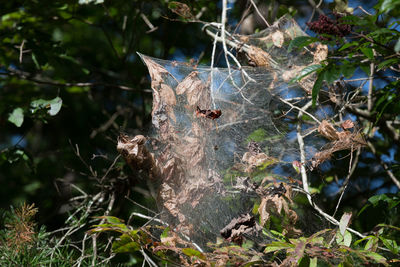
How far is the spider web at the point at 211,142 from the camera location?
179 centimetres

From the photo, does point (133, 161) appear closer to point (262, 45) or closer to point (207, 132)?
point (207, 132)

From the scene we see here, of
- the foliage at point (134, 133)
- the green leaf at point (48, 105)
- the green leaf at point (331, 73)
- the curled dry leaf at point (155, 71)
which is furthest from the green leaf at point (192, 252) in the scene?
the green leaf at point (48, 105)

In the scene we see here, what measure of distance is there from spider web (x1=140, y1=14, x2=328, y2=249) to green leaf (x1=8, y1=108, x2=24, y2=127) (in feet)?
3.60

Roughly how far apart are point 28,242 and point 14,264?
0.16 m

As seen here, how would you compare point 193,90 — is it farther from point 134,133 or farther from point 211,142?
point 134,133

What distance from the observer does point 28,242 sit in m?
1.88

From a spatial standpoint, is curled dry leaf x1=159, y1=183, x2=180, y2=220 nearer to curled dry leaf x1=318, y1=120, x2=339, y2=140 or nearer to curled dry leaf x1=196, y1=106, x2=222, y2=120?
curled dry leaf x1=196, y1=106, x2=222, y2=120

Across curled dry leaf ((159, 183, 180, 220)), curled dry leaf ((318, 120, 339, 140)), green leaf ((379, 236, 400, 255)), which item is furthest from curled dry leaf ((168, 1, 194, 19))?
green leaf ((379, 236, 400, 255))

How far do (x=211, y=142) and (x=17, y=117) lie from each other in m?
1.37

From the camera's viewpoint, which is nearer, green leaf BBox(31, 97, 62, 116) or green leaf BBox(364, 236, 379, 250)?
green leaf BBox(364, 236, 379, 250)

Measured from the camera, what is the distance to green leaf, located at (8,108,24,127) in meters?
2.59

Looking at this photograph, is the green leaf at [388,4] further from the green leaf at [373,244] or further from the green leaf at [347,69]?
the green leaf at [373,244]

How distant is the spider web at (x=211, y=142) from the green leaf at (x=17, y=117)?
1.10 m

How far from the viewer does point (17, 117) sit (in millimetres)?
2617
